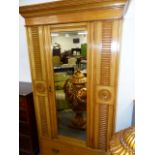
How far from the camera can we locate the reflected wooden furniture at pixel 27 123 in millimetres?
1736

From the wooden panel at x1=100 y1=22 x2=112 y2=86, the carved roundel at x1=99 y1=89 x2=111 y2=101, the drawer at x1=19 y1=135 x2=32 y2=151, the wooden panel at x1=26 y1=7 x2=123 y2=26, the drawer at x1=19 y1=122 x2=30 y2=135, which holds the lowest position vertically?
the drawer at x1=19 y1=135 x2=32 y2=151

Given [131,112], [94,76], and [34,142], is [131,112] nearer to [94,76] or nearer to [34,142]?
[94,76]

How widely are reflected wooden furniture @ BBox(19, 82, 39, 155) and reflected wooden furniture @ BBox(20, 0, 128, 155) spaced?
7.0 inches

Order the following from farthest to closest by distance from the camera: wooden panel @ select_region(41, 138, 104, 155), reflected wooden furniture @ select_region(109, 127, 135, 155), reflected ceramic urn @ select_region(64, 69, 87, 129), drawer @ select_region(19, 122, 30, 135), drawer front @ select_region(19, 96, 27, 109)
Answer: drawer @ select_region(19, 122, 30, 135) < drawer front @ select_region(19, 96, 27, 109) < wooden panel @ select_region(41, 138, 104, 155) < reflected ceramic urn @ select_region(64, 69, 87, 129) < reflected wooden furniture @ select_region(109, 127, 135, 155)

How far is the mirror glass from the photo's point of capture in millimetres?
1313

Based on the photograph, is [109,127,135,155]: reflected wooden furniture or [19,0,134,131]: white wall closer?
[109,127,135,155]: reflected wooden furniture

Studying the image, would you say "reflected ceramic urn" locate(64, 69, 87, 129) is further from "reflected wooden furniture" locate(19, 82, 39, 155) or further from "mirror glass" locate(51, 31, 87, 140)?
"reflected wooden furniture" locate(19, 82, 39, 155)

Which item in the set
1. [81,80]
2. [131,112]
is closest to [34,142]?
[81,80]

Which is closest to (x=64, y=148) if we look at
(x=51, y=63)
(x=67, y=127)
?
(x=67, y=127)

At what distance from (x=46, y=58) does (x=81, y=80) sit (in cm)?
39

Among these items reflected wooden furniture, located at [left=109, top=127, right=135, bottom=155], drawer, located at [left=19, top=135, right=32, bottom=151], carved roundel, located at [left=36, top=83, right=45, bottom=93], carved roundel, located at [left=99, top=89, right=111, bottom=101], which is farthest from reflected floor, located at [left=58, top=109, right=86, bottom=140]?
reflected wooden furniture, located at [left=109, top=127, right=135, bottom=155]

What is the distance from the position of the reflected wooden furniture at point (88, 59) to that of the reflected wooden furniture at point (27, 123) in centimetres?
18

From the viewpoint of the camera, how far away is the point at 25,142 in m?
1.91
